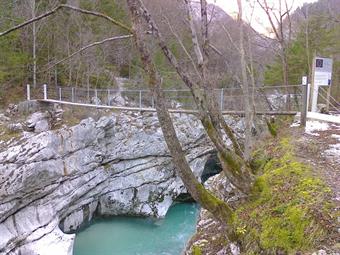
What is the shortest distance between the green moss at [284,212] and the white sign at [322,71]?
5.11 m

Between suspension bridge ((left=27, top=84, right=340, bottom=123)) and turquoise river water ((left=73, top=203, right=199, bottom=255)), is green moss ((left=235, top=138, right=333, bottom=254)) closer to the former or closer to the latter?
suspension bridge ((left=27, top=84, right=340, bottom=123))

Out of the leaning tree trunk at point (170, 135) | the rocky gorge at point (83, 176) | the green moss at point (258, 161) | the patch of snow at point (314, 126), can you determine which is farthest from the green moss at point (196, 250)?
the rocky gorge at point (83, 176)

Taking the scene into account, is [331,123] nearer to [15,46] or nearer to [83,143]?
[83,143]

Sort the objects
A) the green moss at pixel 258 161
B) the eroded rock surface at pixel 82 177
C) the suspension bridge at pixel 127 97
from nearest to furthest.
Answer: the green moss at pixel 258 161, the eroded rock surface at pixel 82 177, the suspension bridge at pixel 127 97

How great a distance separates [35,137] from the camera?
11062mm

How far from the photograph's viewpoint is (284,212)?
325 centimetres

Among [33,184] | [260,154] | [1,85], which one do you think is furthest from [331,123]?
[1,85]

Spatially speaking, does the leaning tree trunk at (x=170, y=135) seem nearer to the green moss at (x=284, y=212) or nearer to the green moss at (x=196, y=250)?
the green moss at (x=284, y=212)

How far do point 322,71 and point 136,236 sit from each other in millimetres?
8629

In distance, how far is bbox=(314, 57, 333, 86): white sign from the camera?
872 cm

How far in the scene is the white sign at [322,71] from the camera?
872 centimetres

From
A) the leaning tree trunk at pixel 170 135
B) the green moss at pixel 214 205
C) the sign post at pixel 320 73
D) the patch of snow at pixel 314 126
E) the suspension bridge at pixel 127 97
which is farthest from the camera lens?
the suspension bridge at pixel 127 97

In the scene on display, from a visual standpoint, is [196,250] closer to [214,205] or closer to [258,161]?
[214,205]

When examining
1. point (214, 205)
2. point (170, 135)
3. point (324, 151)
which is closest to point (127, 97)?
point (324, 151)
